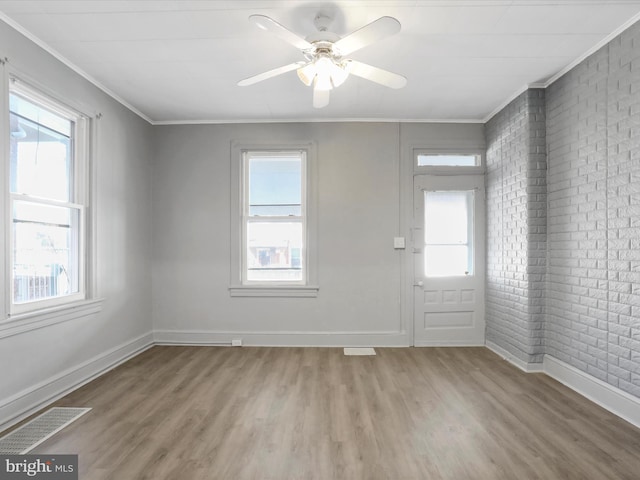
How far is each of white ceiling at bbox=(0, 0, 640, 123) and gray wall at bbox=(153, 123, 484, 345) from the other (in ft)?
1.55

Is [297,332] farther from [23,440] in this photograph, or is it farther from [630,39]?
[630,39]

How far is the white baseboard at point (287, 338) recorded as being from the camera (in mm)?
4504

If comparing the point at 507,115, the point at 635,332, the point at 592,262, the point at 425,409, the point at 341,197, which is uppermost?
the point at 507,115

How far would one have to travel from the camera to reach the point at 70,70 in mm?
3211

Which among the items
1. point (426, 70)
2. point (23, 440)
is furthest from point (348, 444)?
point (426, 70)

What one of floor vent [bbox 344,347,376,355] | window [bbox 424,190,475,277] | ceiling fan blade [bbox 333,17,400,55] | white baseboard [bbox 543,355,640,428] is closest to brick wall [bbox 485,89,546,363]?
white baseboard [bbox 543,355,640,428]

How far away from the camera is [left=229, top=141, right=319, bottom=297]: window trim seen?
179 inches

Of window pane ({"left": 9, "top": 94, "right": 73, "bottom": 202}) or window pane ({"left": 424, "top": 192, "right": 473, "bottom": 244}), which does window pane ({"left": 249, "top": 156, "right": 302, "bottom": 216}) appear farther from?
window pane ({"left": 9, "top": 94, "right": 73, "bottom": 202})

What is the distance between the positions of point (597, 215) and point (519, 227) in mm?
857

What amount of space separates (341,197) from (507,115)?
2003 mm

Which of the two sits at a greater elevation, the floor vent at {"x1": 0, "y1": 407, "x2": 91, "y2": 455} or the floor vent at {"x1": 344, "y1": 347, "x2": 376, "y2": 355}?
the floor vent at {"x1": 0, "y1": 407, "x2": 91, "y2": 455}

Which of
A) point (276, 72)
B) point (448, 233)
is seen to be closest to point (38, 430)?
point (276, 72)

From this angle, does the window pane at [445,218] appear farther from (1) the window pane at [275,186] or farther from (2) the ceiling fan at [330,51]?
(2) the ceiling fan at [330,51]

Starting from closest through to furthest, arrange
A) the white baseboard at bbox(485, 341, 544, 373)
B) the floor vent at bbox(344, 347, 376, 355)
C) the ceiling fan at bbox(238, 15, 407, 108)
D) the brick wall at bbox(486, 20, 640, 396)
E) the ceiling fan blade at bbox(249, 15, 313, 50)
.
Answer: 1. the ceiling fan blade at bbox(249, 15, 313, 50)
2. the ceiling fan at bbox(238, 15, 407, 108)
3. the brick wall at bbox(486, 20, 640, 396)
4. the white baseboard at bbox(485, 341, 544, 373)
5. the floor vent at bbox(344, 347, 376, 355)
